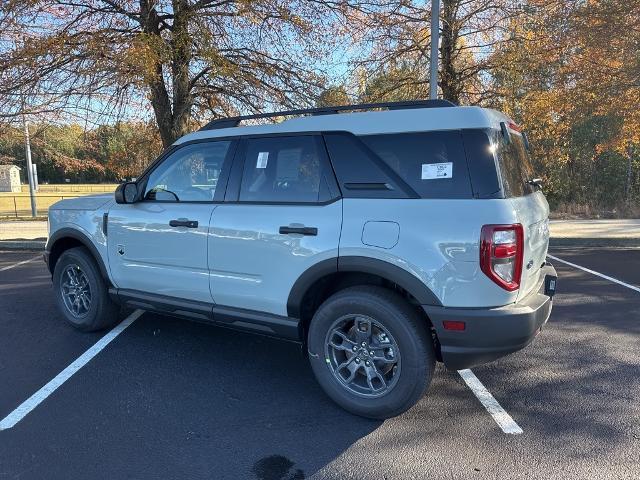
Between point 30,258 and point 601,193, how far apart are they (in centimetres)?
2434

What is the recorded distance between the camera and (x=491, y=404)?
139 inches

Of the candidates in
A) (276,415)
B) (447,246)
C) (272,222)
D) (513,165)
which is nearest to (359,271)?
(447,246)

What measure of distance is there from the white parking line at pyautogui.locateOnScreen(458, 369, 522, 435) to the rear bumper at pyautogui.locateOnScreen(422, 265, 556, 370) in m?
0.50

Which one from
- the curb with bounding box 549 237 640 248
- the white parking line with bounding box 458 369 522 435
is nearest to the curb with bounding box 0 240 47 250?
the white parking line with bounding box 458 369 522 435

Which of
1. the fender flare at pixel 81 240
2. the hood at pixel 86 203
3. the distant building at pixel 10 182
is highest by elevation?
the hood at pixel 86 203

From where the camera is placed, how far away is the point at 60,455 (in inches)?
115

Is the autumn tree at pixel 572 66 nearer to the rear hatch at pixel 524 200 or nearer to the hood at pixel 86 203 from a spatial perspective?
the rear hatch at pixel 524 200

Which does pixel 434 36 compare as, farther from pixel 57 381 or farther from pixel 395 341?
pixel 57 381

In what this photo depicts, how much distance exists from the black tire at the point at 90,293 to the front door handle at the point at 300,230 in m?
2.29

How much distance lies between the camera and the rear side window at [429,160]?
10.1 feet

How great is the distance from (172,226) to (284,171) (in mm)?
1098

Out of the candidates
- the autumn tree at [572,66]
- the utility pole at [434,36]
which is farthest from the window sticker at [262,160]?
the autumn tree at [572,66]

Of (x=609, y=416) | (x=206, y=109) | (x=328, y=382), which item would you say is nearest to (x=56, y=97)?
(x=206, y=109)

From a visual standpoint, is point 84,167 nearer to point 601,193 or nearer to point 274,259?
point 274,259
